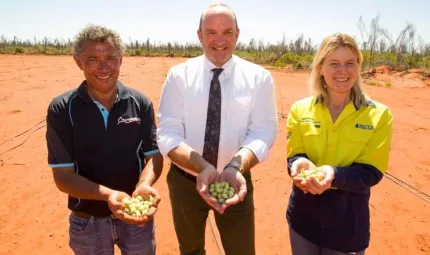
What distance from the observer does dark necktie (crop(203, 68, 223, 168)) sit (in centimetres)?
241

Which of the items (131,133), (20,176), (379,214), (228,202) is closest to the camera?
(228,202)

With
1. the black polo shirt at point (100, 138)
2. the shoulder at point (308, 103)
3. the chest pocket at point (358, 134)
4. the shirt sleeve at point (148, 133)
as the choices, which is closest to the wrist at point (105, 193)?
the black polo shirt at point (100, 138)

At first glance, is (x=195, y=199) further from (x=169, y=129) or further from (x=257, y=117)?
(x=257, y=117)

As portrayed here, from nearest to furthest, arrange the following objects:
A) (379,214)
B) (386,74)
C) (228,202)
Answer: (228,202), (379,214), (386,74)

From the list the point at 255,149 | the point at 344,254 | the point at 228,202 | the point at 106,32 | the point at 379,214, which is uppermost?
the point at 106,32

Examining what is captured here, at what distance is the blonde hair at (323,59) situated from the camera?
2.19m

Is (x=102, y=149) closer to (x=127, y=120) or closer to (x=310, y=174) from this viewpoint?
(x=127, y=120)

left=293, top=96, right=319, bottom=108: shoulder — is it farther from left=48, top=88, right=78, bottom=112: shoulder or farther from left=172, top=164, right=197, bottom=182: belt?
left=48, top=88, right=78, bottom=112: shoulder

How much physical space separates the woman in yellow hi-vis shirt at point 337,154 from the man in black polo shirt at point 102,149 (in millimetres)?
1002

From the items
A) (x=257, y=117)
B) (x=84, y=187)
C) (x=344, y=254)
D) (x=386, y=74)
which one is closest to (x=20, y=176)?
(x=84, y=187)

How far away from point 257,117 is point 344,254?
1.05 meters

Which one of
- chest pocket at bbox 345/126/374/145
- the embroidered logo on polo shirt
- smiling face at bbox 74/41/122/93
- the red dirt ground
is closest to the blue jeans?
the embroidered logo on polo shirt

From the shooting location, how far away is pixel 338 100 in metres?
2.32

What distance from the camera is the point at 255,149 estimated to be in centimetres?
231
